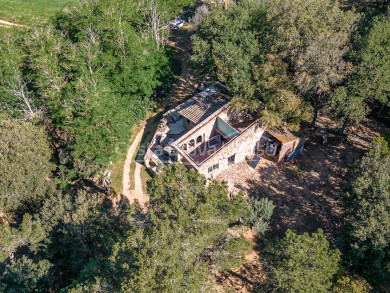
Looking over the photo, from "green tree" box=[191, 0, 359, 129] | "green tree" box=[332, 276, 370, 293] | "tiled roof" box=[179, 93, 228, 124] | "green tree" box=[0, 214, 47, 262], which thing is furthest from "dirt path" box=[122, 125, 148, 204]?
"green tree" box=[332, 276, 370, 293]

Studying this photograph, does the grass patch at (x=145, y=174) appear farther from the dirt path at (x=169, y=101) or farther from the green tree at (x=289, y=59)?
the green tree at (x=289, y=59)

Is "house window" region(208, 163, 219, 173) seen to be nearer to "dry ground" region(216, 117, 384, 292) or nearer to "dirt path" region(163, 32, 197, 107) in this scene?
"dry ground" region(216, 117, 384, 292)

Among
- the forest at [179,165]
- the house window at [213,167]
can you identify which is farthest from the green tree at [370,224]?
the house window at [213,167]

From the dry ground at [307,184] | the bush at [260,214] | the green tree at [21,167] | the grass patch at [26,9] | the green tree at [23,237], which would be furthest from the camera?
the grass patch at [26,9]

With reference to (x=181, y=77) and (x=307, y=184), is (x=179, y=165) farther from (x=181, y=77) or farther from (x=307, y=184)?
(x=181, y=77)

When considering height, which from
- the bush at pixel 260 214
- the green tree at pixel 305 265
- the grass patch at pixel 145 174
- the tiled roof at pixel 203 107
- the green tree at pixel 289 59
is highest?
the green tree at pixel 289 59
